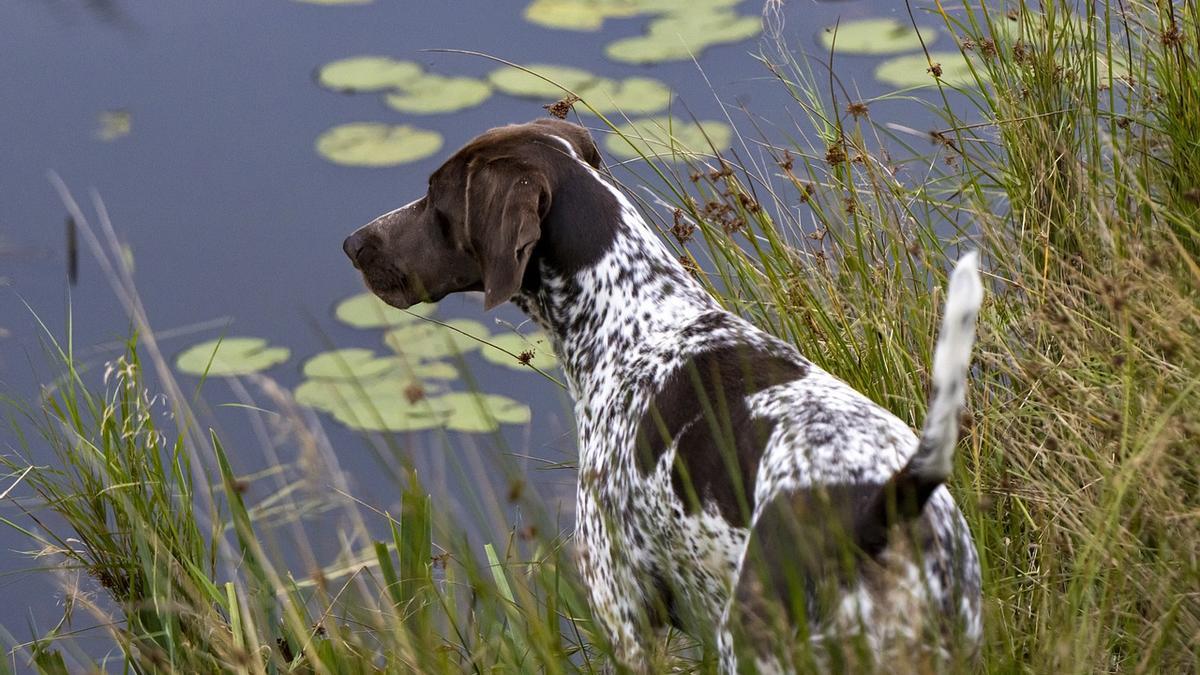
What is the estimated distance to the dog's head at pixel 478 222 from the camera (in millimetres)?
3016

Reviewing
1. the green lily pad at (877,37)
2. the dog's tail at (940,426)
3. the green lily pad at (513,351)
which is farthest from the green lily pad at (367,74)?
the dog's tail at (940,426)

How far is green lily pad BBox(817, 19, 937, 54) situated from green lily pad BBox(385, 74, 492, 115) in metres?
1.80

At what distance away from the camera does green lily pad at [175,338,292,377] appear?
5.79 metres

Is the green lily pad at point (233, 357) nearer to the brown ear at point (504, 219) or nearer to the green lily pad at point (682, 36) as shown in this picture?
the green lily pad at point (682, 36)

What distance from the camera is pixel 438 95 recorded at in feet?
23.4

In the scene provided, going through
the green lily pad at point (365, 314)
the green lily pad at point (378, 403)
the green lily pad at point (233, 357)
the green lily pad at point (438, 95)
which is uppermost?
the green lily pad at point (438, 95)

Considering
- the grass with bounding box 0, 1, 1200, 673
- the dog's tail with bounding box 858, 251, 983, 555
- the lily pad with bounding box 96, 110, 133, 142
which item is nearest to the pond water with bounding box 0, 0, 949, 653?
the lily pad with bounding box 96, 110, 133, 142

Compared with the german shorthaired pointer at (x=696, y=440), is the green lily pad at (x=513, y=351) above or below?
below

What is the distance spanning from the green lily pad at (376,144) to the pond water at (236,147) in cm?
5

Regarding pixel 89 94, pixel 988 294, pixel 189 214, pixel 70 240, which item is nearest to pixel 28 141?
pixel 89 94

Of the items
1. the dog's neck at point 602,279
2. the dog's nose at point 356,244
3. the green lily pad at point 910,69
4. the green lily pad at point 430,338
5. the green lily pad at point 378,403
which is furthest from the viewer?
the green lily pad at point 910,69

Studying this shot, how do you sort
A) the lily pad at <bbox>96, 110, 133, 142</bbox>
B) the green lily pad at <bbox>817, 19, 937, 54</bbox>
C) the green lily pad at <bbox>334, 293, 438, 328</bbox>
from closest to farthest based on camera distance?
1. the green lily pad at <bbox>334, 293, 438, 328</bbox>
2. the lily pad at <bbox>96, 110, 133, 142</bbox>
3. the green lily pad at <bbox>817, 19, 937, 54</bbox>

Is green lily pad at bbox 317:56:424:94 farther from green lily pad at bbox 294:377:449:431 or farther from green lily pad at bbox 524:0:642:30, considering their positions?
green lily pad at bbox 294:377:449:431

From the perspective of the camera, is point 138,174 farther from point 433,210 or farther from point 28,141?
point 433,210
